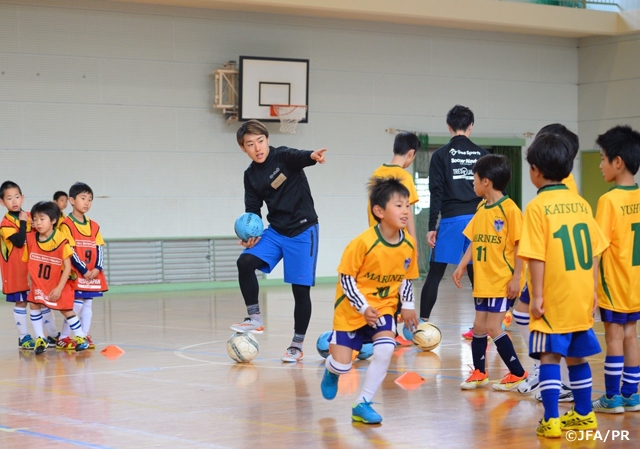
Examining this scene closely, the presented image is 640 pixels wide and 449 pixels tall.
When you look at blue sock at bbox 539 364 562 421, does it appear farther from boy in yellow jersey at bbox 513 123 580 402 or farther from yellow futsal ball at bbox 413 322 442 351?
yellow futsal ball at bbox 413 322 442 351

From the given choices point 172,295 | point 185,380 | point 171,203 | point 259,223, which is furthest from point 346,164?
point 185,380

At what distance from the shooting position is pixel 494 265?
17.7 feet

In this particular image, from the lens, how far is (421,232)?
16.7 meters

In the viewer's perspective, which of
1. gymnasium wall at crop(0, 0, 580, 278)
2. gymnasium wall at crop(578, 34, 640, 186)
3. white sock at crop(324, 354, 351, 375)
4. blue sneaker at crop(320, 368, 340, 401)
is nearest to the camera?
white sock at crop(324, 354, 351, 375)

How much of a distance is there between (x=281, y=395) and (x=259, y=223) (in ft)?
5.75

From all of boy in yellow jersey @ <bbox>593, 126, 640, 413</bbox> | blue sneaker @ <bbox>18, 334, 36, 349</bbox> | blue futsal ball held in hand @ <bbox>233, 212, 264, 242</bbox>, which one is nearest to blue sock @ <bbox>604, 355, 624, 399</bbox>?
boy in yellow jersey @ <bbox>593, 126, 640, 413</bbox>

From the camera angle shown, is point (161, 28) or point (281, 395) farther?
point (161, 28)

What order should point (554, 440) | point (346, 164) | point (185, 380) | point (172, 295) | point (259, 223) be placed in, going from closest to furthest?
point (554, 440), point (185, 380), point (259, 223), point (172, 295), point (346, 164)

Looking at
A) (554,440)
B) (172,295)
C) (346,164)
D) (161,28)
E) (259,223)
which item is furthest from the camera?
(346,164)

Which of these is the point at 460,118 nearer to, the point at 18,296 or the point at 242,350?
the point at 242,350

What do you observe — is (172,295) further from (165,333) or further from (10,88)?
(165,333)

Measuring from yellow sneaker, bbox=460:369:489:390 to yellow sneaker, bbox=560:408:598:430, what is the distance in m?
1.22

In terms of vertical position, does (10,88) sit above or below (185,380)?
above

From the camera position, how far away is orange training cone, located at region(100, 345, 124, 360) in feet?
23.4
